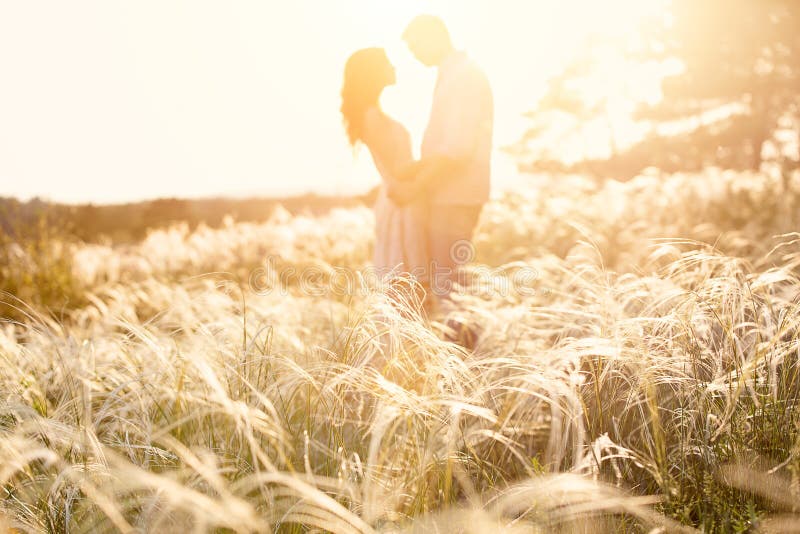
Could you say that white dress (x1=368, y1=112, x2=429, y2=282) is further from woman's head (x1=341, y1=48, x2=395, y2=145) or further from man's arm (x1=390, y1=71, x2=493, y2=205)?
man's arm (x1=390, y1=71, x2=493, y2=205)

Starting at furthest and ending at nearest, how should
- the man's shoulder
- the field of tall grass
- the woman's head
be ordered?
1. the woman's head
2. the man's shoulder
3. the field of tall grass

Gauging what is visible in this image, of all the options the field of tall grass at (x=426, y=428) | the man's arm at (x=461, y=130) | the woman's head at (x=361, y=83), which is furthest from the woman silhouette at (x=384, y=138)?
the field of tall grass at (x=426, y=428)

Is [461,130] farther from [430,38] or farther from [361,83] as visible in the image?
[361,83]

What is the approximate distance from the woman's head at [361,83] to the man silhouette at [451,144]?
0.25m

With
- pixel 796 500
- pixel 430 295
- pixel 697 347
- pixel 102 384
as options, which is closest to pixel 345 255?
pixel 430 295

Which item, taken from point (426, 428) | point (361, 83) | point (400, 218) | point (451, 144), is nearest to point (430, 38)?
point (361, 83)

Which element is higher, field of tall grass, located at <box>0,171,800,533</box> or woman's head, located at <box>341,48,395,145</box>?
woman's head, located at <box>341,48,395,145</box>

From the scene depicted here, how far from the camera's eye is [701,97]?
66.0 ft

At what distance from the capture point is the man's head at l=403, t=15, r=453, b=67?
13.3ft

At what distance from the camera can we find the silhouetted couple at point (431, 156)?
13.0 feet

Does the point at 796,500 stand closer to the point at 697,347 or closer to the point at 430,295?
the point at 697,347

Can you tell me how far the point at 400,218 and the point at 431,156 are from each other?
54cm

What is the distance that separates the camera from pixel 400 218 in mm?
4410

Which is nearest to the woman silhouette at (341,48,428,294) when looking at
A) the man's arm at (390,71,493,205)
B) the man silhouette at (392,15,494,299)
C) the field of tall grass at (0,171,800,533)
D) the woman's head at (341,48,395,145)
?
the woman's head at (341,48,395,145)
